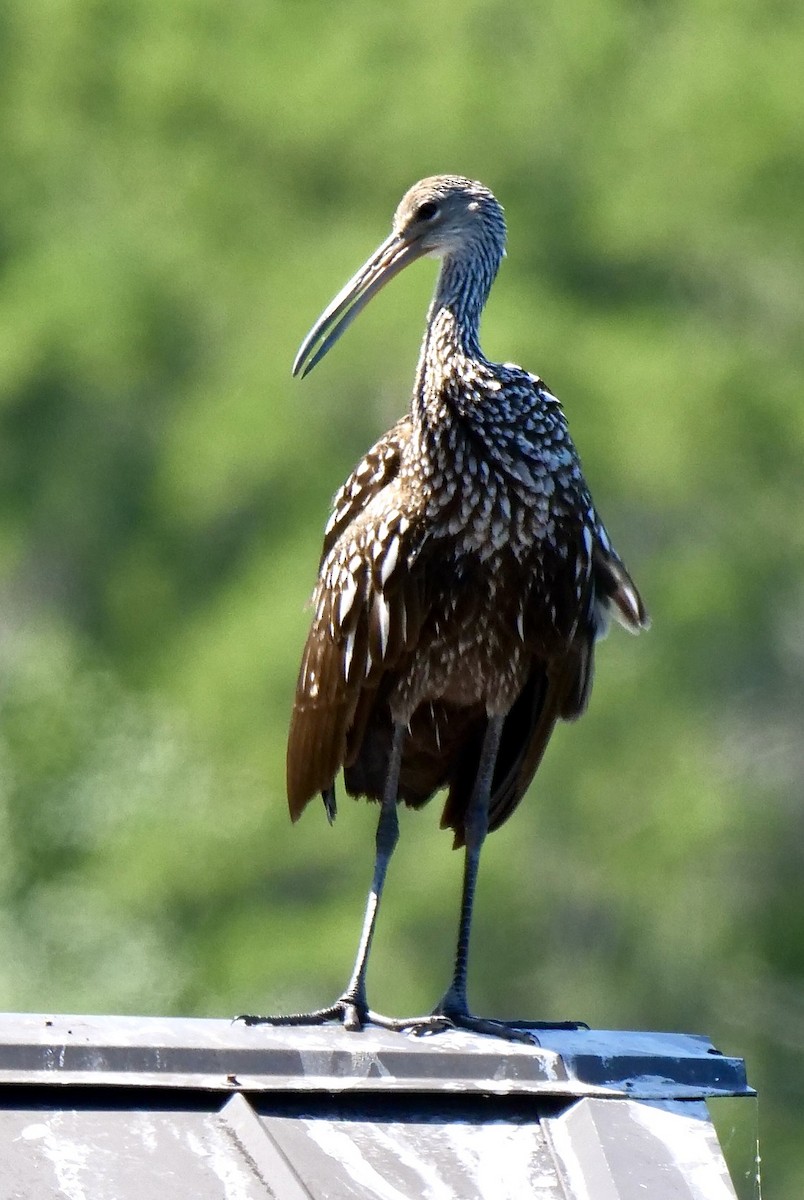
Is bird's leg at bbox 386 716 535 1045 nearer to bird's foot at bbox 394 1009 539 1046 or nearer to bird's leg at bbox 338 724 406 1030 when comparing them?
bird's foot at bbox 394 1009 539 1046

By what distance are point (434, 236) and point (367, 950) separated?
5.28 ft

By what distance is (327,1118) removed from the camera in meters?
2.86

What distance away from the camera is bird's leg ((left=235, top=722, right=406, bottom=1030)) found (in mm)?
3944

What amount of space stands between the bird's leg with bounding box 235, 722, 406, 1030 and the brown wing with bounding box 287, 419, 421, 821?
141 millimetres

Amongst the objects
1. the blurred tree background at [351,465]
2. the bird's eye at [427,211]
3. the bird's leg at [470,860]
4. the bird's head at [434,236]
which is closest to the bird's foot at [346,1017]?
the bird's leg at [470,860]

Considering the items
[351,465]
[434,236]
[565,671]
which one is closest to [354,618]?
[565,671]

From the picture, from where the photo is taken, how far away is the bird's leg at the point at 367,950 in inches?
155

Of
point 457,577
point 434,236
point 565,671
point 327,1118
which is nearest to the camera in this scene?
point 327,1118

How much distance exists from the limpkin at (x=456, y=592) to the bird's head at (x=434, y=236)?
1cm

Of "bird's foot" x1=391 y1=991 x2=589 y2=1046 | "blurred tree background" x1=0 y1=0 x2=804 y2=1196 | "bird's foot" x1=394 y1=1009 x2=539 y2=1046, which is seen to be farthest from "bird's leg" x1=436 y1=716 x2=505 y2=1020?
"blurred tree background" x1=0 y1=0 x2=804 y2=1196

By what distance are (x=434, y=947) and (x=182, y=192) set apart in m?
6.15

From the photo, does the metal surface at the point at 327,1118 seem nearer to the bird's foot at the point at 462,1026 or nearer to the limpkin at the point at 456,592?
the bird's foot at the point at 462,1026

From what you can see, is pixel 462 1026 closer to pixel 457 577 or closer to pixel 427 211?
pixel 457 577

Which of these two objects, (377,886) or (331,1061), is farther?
(377,886)
